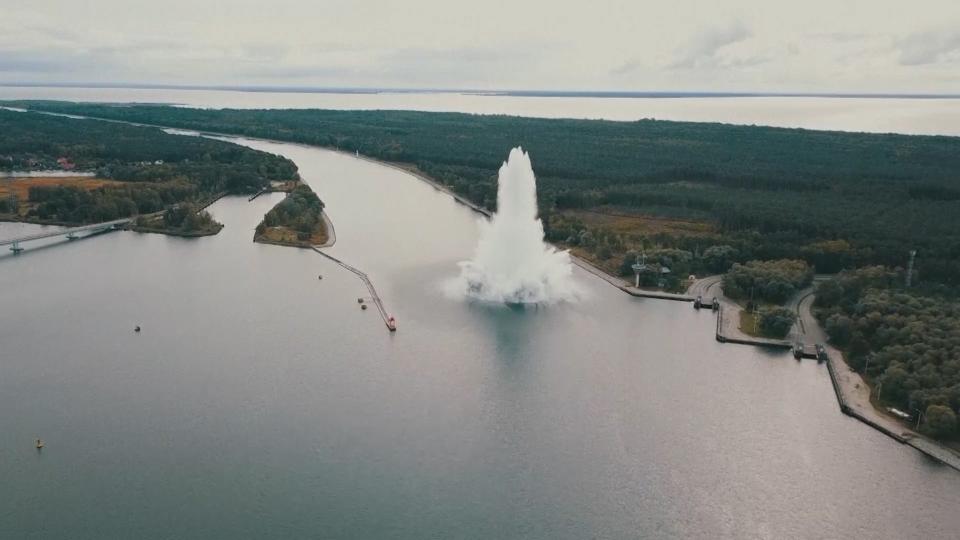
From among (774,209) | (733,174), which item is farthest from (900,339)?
(733,174)

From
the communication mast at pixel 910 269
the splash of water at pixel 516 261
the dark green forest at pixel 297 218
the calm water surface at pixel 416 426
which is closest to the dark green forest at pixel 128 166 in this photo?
the dark green forest at pixel 297 218

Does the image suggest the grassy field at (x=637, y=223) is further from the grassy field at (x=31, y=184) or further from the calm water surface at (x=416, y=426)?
the grassy field at (x=31, y=184)

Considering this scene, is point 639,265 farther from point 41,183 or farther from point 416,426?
point 41,183

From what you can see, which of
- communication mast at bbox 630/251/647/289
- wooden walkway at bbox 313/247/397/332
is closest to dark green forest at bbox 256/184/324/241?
wooden walkway at bbox 313/247/397/332

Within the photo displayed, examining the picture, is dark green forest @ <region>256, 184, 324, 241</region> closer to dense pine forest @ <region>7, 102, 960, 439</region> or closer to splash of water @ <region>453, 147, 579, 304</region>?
splash of water @ <region>453, 147, 579, 304</region>

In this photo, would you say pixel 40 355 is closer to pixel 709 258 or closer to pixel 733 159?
pixel 709 258

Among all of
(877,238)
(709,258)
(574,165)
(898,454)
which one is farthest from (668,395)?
(574,165)
